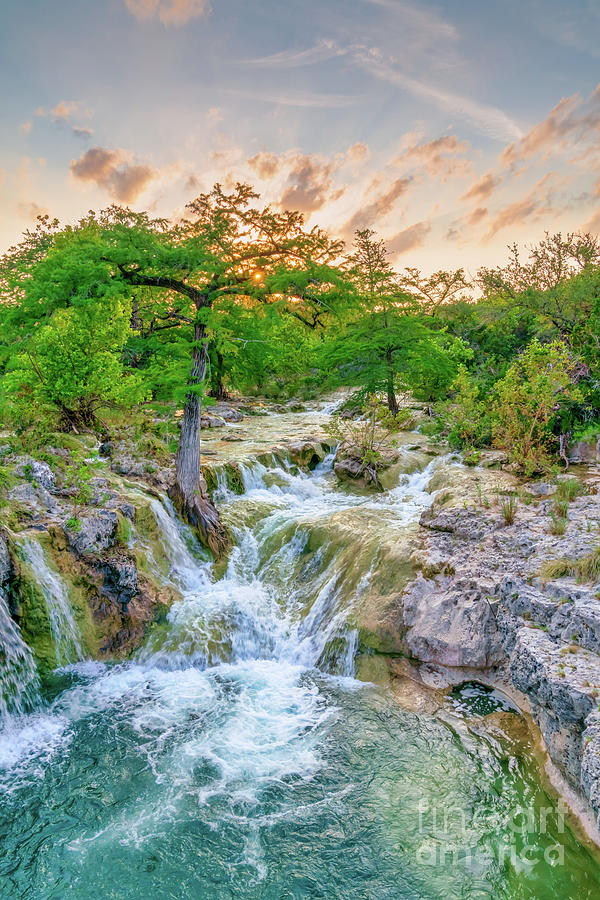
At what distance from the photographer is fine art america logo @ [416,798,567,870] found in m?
4.30

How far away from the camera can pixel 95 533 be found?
848 cm

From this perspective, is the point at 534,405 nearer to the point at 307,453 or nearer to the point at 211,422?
the point at 307,453

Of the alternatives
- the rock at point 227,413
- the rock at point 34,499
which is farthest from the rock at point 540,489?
the rock at point 227,413

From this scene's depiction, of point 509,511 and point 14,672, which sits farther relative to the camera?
point 509,511

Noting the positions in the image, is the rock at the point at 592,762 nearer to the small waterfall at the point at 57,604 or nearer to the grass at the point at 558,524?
the grass at the point at 558,524

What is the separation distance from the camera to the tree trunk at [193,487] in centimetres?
1078

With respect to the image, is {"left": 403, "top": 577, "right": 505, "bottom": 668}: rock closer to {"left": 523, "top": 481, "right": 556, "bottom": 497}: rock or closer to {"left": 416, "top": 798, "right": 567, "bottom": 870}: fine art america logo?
{"left": 416, "top": 798, "right": 567, "bottom": 870}: fine art america logo

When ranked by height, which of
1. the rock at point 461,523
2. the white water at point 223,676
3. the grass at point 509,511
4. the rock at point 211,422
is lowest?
the white water at point 223,676

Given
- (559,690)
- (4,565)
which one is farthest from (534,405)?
(4,565)

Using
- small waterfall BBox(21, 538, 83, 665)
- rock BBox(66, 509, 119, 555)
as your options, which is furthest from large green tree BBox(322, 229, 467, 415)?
small waterfall BBox(21, 538, 83, 665)

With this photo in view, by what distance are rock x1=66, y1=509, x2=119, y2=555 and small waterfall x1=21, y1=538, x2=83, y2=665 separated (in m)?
0.64

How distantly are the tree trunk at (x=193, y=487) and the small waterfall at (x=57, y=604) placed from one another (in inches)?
140

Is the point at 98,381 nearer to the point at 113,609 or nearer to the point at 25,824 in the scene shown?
the point at 113,609

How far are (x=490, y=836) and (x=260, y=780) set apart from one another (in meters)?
2.59
